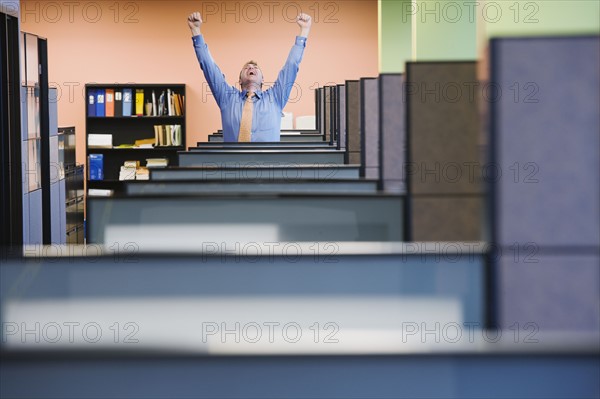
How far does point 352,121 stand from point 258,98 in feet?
4.48

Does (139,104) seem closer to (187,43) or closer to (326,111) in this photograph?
(187,43)

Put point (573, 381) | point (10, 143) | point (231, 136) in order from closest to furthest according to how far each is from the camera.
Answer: point (573, 381) → point (10, 143) → point (231, 136)

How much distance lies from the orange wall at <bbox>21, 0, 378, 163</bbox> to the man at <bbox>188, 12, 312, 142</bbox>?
493 cm

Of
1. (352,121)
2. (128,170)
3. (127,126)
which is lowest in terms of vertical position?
(128,170)

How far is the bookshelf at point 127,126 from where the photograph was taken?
11.7 m

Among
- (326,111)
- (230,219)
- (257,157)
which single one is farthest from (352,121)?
(326,111)

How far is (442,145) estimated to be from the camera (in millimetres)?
3480

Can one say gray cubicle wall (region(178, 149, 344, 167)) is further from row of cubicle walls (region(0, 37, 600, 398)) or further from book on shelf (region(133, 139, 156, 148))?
book on shelf (region(133, 139, 156, 148))

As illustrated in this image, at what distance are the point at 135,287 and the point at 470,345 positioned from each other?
132 cm

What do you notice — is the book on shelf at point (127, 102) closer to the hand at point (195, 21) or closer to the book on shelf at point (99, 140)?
the book on shelf at point (99, 140)

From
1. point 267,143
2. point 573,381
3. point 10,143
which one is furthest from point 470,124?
point 267,143

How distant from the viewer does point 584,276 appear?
226cm

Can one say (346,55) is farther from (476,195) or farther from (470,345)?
(470,345)

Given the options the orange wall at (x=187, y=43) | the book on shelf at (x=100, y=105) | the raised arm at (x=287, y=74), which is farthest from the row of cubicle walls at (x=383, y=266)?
the orange wall at (x=187, y=43)
